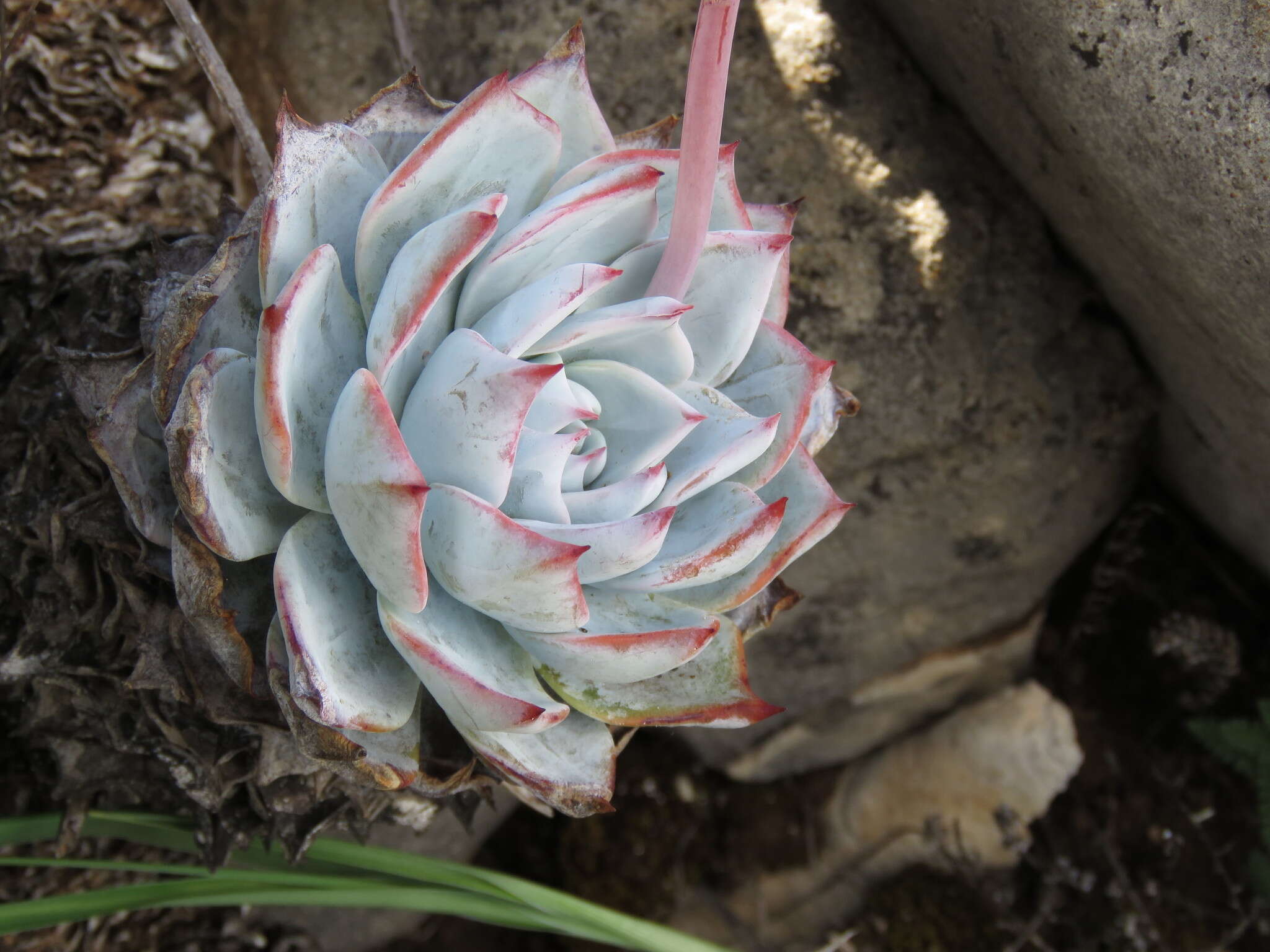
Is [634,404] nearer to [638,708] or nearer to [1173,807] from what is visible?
[638,708]

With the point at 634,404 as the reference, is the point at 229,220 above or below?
above

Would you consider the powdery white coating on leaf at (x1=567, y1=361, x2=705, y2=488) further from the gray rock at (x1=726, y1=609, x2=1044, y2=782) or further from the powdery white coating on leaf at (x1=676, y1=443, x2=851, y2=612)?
the gray rock at (x1=726, y1=609, x2=1044, y2=782)

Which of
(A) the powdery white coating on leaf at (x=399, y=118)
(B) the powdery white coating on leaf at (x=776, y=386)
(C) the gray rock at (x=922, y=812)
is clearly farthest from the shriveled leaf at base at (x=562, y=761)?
(C) the gray rock at (x=922, y=812)

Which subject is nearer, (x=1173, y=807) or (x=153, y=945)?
(x=153, y=945)

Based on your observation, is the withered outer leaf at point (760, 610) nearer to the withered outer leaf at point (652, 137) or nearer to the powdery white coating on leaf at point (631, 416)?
the powdery white coating on leaf at point (631, 416)

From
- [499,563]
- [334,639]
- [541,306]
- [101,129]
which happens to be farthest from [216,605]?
[101,129]

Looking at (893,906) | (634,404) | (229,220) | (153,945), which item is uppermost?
(229,220)

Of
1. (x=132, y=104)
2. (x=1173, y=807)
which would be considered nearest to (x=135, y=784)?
(x=132, y=104)

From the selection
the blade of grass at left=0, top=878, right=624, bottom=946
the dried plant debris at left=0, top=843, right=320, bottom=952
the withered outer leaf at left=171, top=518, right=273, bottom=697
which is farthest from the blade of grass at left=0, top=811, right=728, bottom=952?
the withered outer leaf at left=171, top=518, right=273, bottom=697
